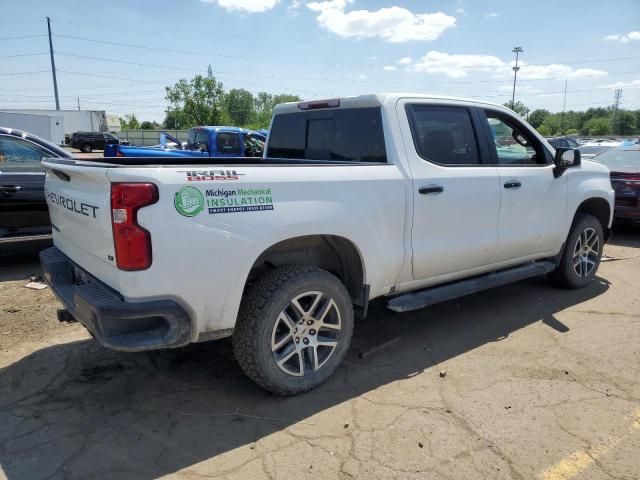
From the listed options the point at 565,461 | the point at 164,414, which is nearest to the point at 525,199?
the point at 565,461

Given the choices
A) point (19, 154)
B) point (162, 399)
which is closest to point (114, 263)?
point (162, 399)

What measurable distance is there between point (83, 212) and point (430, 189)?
231cm

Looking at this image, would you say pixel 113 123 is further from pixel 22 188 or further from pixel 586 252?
pixel 586 252

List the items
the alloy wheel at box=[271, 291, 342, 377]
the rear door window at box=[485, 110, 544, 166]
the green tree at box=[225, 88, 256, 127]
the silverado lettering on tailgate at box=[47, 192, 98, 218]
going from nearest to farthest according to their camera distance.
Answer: the silverado lettering on tailgate at box=[47, 192, 98, 218] < the alloy wheel at box=[271, 291, 342, 377] < the rear door window at box=[485, 110, 544, 166] < the green tree at box=[225, 88, 256, 127]

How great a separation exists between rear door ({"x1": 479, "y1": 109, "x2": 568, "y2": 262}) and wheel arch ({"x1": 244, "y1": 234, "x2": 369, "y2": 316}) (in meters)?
1.54

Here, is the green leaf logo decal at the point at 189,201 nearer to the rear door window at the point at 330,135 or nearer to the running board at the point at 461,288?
the rear door window at the point at 330,135

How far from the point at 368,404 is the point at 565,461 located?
1144 millimetres

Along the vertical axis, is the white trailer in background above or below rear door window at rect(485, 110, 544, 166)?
above

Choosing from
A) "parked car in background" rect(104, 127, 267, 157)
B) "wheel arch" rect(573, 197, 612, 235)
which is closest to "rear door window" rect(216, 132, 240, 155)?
"parked car in background" rect(104, 127, 267, 157)

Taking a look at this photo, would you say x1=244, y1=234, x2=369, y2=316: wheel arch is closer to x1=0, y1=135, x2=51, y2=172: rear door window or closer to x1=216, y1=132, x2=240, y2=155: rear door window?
x1=0, y1=135, x2=51, y2=172: rear door window

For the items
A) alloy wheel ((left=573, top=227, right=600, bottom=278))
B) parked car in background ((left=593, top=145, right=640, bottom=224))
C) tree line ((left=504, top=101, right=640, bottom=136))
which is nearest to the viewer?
alloy wheel ((left=573, top=227, right=600, bottom=278))

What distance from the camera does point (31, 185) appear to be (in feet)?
19.8

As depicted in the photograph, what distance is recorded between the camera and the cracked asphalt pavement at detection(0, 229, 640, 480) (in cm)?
263

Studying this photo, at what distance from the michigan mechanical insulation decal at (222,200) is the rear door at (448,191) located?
1.26 meters
